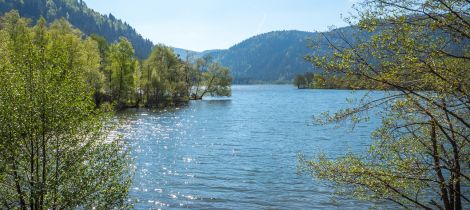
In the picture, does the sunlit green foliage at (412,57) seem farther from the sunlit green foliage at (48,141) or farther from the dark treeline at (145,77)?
the dark treeline at (145,77)

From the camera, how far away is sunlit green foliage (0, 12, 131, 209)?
16.7 meters

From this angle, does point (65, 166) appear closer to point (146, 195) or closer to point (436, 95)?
point (146, 195)

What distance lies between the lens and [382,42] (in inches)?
394

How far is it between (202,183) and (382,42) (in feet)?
72.4

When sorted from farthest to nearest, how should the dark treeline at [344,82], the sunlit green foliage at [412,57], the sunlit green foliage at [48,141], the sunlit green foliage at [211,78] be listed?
1. the sunlit green foliage at [211,78]
2. the sunlit green foliage at [48,141]
3. the dark treeline at [344,82]
4. the sunlit green foliage at [412,57]

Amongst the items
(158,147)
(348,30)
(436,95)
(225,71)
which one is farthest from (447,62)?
(225,71)

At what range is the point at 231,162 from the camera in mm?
36656

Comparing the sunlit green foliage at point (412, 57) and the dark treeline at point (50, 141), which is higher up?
the sunlit green foliage at point (412, 57)

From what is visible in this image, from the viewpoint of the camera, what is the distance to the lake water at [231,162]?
83.7ft

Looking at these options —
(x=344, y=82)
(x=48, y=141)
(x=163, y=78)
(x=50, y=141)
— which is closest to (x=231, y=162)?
(x=48, y=141)

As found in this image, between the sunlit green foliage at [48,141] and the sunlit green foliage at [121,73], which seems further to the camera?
the sunlit green foliage at [121,73]

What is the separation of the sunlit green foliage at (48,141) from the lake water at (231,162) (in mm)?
6053

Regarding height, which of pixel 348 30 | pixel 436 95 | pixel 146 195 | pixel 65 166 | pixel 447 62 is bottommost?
pixel 146 195

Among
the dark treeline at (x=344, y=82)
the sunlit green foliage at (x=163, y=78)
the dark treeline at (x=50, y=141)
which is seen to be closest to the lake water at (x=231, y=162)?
the dark treeline at (x=344, y=82)
